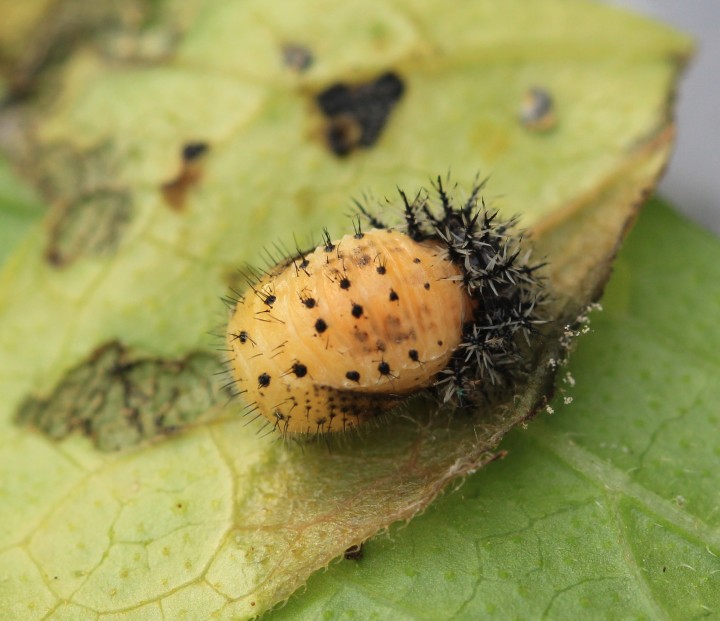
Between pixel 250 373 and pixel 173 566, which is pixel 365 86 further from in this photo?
pixel 173 566

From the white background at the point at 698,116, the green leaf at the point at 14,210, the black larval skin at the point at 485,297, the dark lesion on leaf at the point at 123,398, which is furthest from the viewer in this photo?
the white background at the point at 698,116

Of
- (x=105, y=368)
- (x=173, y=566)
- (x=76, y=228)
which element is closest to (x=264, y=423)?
(x=173, y=566)

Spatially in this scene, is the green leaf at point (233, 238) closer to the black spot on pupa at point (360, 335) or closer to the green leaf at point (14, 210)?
the green leaf at point (14, 210)

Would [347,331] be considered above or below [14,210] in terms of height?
above

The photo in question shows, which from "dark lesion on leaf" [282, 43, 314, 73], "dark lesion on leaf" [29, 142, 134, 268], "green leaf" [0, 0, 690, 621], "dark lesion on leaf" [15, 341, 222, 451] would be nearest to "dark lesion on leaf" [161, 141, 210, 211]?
"green leaf" [0, 0, 690, 621]

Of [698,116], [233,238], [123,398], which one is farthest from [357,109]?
[698,116]

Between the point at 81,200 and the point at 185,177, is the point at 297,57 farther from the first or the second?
the point at 81,200

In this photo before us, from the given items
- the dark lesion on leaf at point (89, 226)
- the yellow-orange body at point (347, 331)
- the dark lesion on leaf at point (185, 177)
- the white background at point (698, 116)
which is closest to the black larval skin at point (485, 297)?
the yellow-orange body at point (347, 331)
